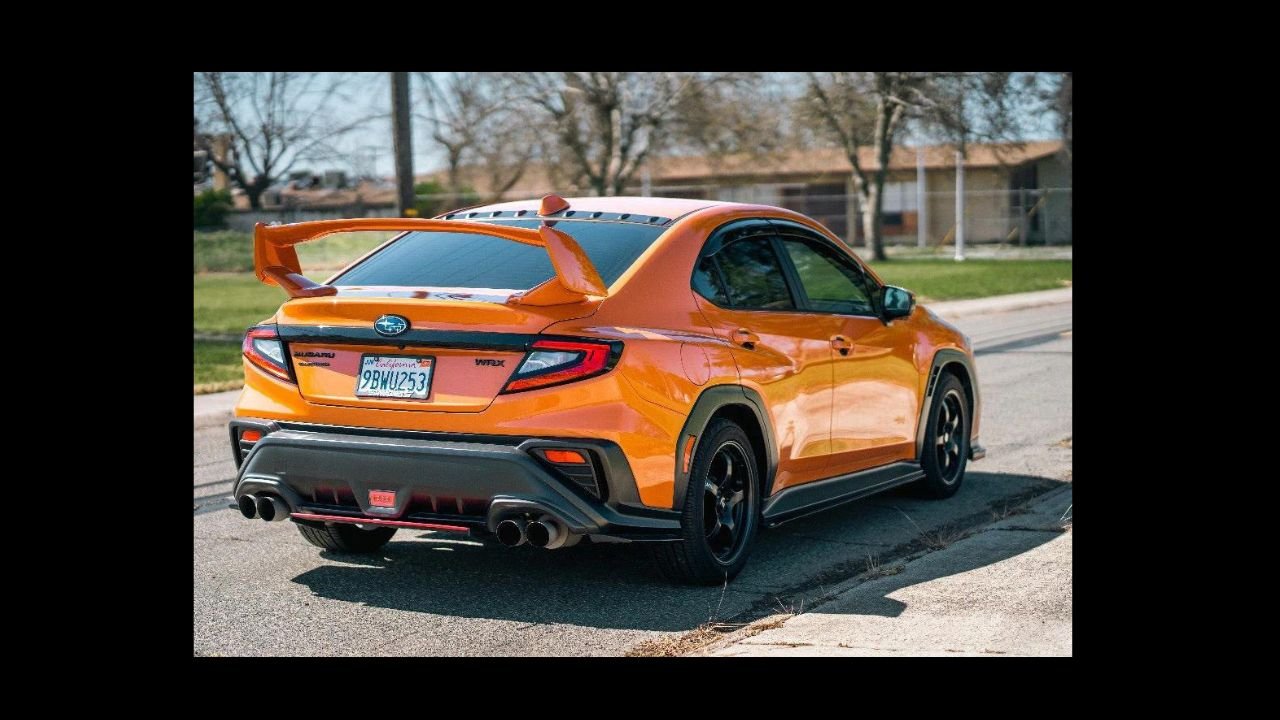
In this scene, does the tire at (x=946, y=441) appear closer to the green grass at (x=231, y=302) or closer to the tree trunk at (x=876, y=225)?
the green grass at (x=231, y=302)

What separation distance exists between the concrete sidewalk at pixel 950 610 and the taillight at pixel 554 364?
1107 millimetres

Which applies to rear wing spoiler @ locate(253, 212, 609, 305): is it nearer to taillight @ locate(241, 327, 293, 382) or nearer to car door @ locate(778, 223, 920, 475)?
taillight @ locate(241, 327, 293, 382)

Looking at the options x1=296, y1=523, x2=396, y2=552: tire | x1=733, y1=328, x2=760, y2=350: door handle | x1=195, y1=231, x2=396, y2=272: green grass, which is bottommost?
x1=296, y1=523, x2=396, y2=552: tire

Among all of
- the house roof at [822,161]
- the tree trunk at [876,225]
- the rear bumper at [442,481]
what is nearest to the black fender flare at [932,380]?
the rear bumper at [442,481]

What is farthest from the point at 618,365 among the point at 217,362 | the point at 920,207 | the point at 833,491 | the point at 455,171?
the point at 920,207

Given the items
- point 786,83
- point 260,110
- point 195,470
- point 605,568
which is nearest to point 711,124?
point 786,83

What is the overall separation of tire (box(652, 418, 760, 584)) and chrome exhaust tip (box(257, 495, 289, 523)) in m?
1.46

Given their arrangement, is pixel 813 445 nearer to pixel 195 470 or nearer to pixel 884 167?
pixel 195 470

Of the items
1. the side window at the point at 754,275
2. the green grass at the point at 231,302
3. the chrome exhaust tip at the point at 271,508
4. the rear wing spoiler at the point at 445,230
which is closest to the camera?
the rear wing spoiler at the point at 445,230

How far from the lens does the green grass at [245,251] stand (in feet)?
101

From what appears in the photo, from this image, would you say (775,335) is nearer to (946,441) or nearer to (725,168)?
(946,441)

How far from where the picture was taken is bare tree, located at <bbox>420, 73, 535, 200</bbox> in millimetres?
39656

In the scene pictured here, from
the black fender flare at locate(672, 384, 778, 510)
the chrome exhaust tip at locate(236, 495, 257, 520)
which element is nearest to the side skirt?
the black fender flare at locate(672, 384, 778, 510)

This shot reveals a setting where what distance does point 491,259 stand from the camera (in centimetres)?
632
